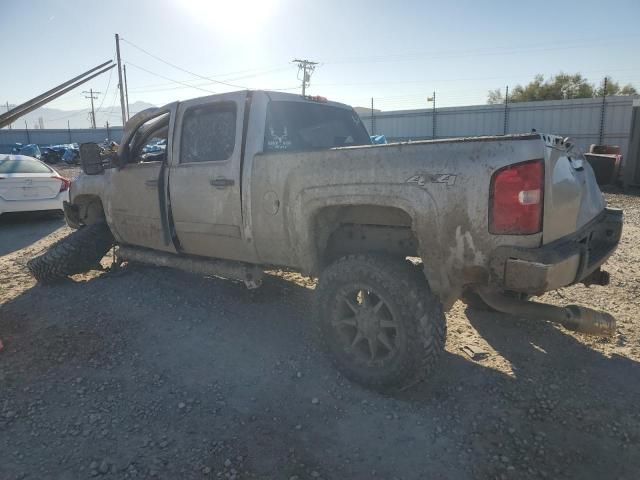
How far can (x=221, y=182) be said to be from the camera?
371 centimetres

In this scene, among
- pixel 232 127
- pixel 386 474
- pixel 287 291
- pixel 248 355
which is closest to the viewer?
pixel 386 474

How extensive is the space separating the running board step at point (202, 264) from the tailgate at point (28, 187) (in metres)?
4.68

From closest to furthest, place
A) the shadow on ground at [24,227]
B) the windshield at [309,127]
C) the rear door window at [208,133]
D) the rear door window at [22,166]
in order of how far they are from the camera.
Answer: the windshield at [309,127] → the rear door window at [208,133] → the shadow on ground at [24,227] → the rear door window at [22,166]

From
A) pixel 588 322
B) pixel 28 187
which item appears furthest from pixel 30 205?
pixel 588 322

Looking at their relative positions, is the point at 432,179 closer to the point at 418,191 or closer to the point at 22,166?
the point at 418,191

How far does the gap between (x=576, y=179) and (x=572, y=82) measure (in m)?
36.6

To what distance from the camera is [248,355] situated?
3.59m

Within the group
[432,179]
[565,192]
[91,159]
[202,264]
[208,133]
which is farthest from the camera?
[91,159]

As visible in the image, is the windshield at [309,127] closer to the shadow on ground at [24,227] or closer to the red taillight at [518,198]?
the red taillight at [518,198]

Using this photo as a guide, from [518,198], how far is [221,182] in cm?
226

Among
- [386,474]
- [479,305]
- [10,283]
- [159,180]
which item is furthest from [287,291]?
[10,283]

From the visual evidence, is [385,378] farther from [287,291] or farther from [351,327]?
[287,291]

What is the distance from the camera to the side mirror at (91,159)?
499 centimetres

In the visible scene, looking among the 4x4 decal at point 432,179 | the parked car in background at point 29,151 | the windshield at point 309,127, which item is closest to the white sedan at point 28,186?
the windshield at point 309,127
